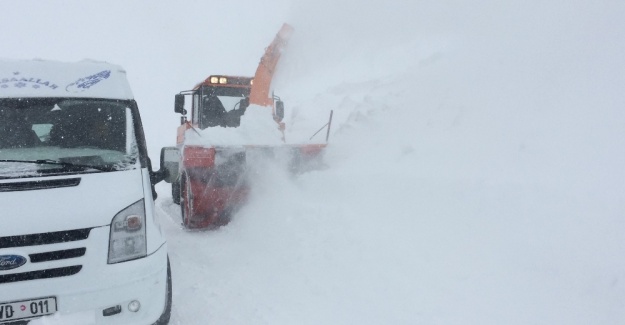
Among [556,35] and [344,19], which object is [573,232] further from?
[344,19]

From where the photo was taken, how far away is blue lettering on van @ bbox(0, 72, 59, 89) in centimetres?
380

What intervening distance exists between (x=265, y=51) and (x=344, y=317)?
22.9 feet

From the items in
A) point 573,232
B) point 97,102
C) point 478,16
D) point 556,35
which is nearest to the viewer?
point 97,102

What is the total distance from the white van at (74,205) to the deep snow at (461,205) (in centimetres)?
105

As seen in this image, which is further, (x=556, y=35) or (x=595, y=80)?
(x=556, y=35)

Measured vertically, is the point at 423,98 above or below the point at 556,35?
below

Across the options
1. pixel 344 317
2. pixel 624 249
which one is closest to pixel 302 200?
pixel 344 317

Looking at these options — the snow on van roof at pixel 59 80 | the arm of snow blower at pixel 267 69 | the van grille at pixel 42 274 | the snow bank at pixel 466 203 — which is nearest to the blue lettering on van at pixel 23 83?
the snow on van roof at pixel 59 80

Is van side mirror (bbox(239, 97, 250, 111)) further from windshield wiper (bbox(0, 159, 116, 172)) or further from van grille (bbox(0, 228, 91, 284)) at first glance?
van grille (bbox(0, 228, 91, 284))

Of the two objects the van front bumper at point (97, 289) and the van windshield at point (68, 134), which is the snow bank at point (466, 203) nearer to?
the van front bumper at point (97, 289)

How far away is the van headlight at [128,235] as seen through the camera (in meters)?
3.14

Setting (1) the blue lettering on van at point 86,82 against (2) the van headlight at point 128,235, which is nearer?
(2) the van headlight at point 128,235

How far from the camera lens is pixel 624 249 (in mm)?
4250

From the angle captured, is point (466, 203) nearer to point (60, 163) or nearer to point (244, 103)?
point (60, 163)
